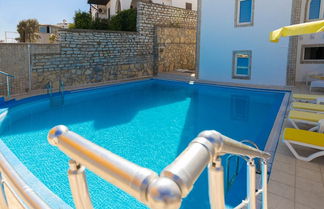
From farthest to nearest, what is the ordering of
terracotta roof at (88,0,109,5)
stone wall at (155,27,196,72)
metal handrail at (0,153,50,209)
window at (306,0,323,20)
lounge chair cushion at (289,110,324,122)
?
terracotta roof at (88,0,109,5)
stone wall at (155,27,196,72)
window at (306,0,323,20)
lounge chair cushion at (289,110,324,122)
metal handrail at (0,153,50,209)

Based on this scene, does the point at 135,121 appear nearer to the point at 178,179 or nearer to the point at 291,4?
the point at 178,179

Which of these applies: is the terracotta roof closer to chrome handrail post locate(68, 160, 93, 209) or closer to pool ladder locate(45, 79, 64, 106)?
pool ladder locate(45, 79, 64, 106)

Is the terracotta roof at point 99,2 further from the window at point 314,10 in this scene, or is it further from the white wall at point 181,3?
the window at point 314,10

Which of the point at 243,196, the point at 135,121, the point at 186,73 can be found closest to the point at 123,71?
the point at 186,73

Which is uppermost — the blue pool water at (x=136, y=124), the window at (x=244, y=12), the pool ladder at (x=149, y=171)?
the window at (x=244, y=12)

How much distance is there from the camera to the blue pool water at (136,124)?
185 inches

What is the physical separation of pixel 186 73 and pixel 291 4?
764 centimetres

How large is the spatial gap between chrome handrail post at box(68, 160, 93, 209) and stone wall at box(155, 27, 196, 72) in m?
17.2

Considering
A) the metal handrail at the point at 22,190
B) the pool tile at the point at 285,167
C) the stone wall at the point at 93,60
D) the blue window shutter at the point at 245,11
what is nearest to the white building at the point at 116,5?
the stone wall at the point at 93,60

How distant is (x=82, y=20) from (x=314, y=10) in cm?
1456

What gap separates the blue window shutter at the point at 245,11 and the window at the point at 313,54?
340cm

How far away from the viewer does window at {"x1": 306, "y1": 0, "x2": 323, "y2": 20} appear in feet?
43.3

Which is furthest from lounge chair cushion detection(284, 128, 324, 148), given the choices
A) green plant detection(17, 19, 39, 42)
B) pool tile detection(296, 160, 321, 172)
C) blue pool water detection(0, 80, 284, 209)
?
green plant detection(17, 19, 39, 42)

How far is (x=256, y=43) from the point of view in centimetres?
1362
